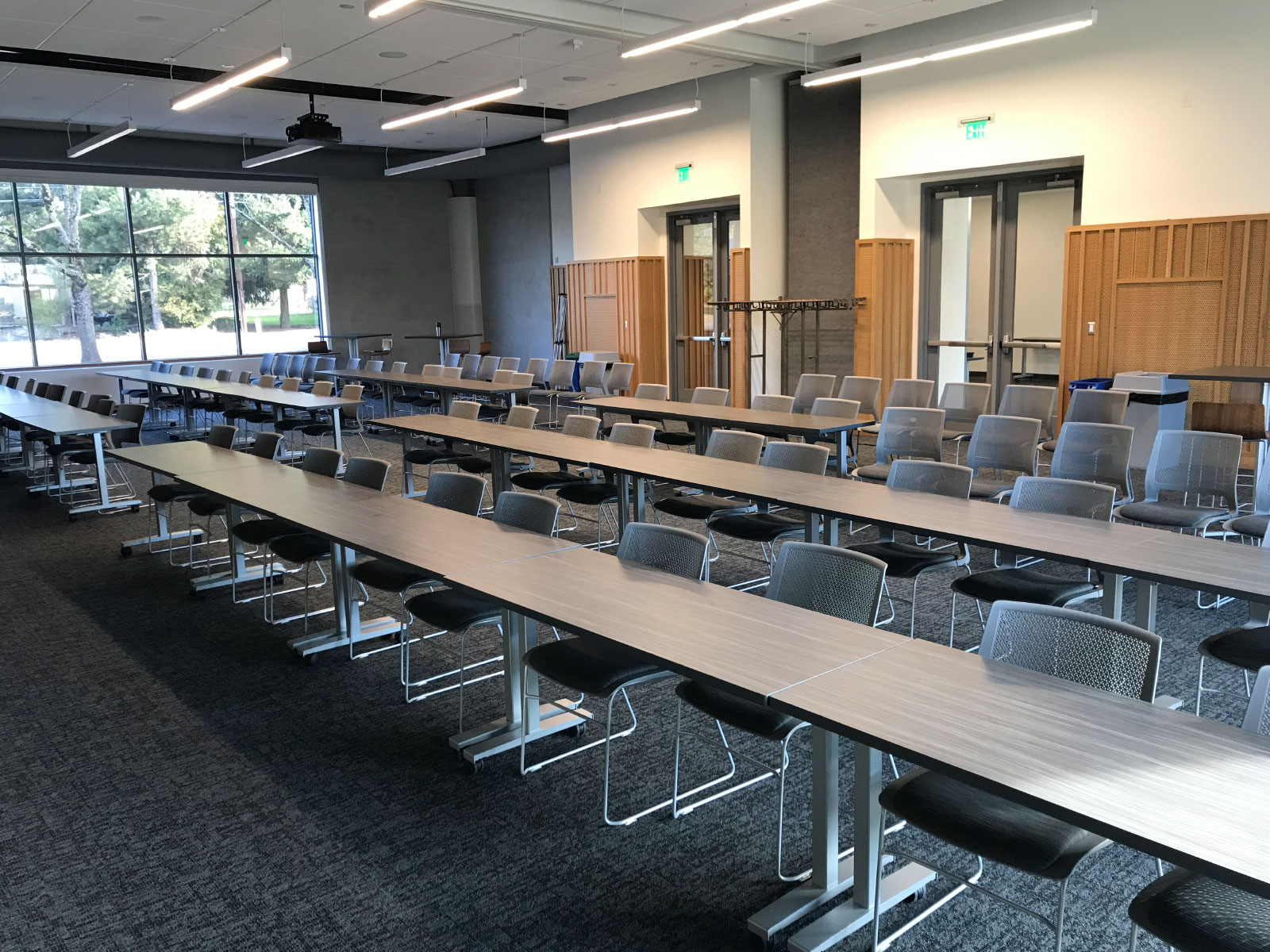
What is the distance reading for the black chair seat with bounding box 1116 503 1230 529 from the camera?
5133 mm

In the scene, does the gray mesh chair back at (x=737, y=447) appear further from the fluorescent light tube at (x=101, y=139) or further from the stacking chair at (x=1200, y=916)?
the fluorescent light tube at (x=101, y=139)

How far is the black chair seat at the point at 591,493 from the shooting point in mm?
6492

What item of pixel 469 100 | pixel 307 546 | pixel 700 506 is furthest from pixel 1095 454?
pixel 469 100

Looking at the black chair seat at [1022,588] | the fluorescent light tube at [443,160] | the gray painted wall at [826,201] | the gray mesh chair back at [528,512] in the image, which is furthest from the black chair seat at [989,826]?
the fluorescent light tube at [443,160]

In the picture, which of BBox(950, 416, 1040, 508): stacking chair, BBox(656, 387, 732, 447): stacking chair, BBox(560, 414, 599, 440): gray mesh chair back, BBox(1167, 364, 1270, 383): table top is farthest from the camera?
BBox(656, 387, 732, 447): stacking chair

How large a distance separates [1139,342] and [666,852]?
8.18 m

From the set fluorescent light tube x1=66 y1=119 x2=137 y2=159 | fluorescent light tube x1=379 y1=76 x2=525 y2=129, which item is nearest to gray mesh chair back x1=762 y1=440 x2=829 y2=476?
fluorescent light tube x1=379 y1=76 x2=525 y2=129

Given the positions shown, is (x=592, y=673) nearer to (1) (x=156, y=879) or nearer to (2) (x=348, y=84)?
(1) (x=156, y=879)

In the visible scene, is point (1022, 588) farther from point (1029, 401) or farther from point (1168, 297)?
point (1168, 297)

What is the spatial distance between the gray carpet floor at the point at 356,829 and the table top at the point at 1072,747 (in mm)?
787

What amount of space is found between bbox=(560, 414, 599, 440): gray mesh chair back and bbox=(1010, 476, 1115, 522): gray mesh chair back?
313 centimetres

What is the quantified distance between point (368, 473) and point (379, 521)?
113cm

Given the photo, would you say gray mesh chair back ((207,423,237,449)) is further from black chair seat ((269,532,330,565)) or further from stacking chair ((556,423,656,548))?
stacking chair ((556,423,656,548))

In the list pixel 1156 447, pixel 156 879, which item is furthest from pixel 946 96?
pixel 156 879
